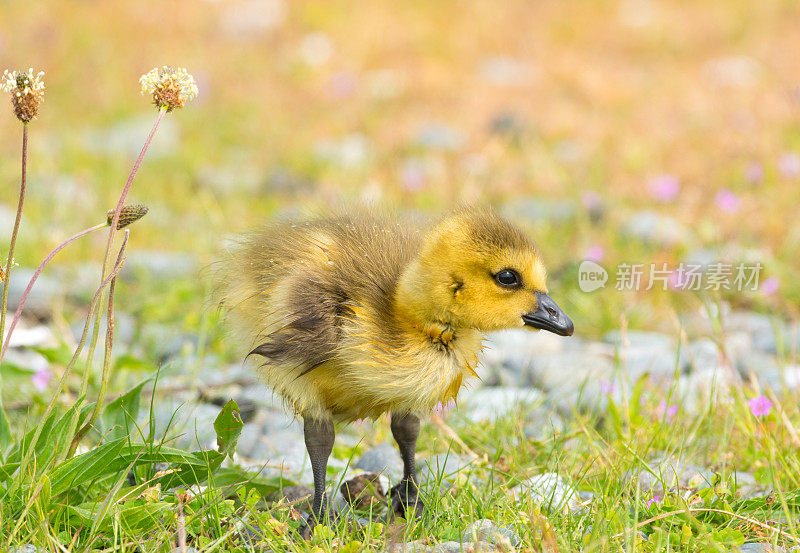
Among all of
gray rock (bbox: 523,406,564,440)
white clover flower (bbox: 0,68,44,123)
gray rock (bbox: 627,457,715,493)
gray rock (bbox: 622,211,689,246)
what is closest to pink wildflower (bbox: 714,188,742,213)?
gray rock (bbox: 622,211,689,246)

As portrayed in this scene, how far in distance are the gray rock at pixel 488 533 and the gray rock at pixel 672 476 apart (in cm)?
49

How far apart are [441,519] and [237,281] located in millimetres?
1029

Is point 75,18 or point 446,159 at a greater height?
point 75,18

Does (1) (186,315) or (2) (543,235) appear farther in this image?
(2) (543,235)

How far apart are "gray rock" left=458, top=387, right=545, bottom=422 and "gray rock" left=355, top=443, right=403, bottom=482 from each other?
1.43 ft

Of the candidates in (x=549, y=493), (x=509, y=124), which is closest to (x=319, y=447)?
(x=549, y=493)

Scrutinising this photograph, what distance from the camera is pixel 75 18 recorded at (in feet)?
38.0

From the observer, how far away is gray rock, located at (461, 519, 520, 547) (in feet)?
8.15

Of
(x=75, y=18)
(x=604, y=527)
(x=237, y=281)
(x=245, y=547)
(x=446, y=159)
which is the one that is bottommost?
(x=245, y=547)

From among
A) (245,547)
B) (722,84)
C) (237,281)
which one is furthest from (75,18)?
(245,547)

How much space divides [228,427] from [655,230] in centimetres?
408

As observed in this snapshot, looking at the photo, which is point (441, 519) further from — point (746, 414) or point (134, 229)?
point (134, 229)

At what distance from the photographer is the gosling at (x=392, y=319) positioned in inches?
103

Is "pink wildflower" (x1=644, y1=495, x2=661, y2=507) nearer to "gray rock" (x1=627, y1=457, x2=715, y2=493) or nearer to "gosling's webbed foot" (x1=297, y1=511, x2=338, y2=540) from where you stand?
"gray rock" (x1=627, y1=457, x2=715, y2=493)
